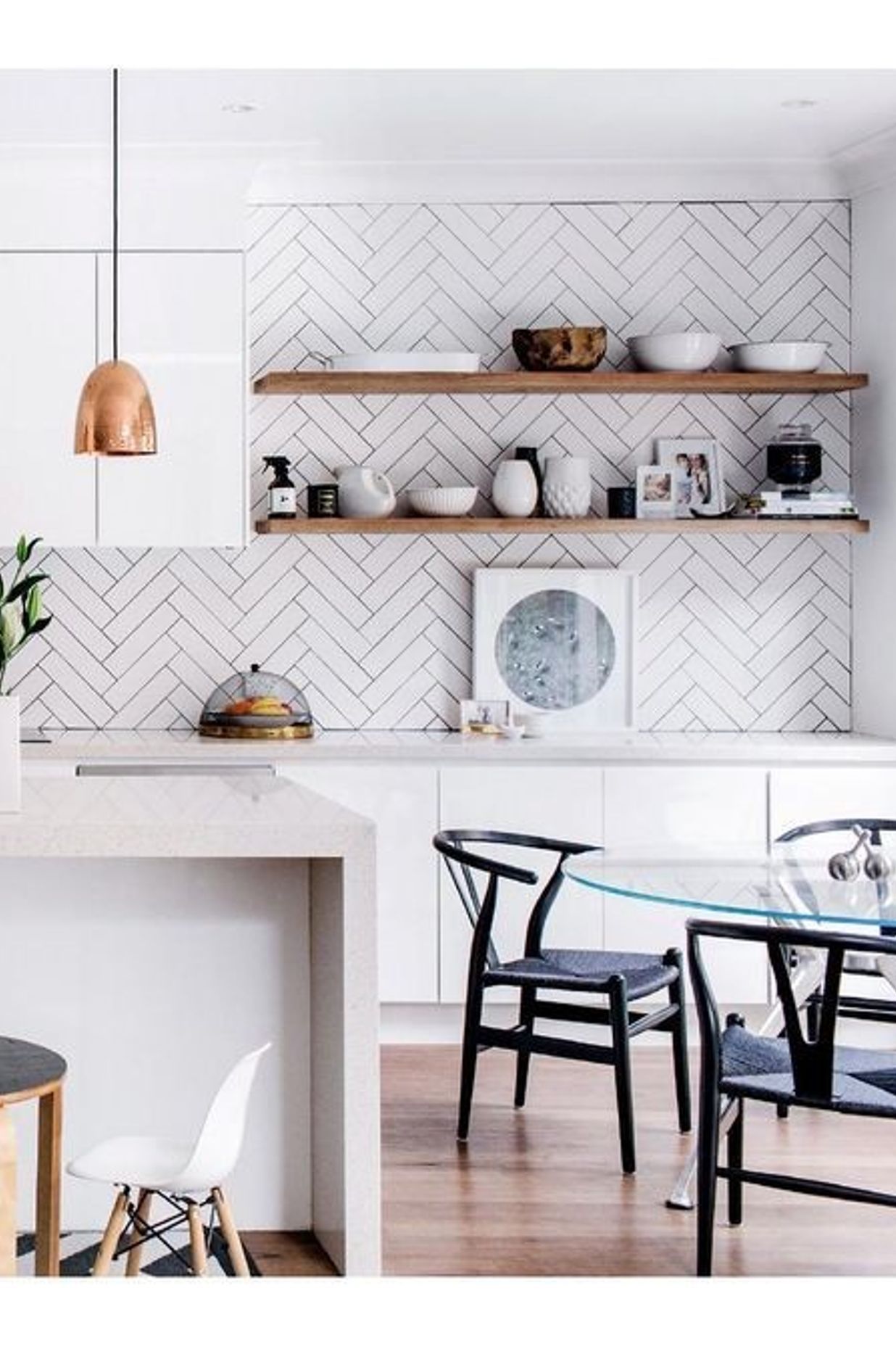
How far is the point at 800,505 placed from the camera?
5.58m

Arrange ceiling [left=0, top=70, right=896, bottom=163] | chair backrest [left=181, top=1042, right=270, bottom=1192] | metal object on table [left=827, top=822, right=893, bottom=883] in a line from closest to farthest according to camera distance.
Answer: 1. chair backrest [left=181, top=1042, right=270, bottom=1192]
2. metal object on table [left=827, top=822, right=893, bottom=883]
3. ceiling [left=0, top=70, right=896, bottom=163]

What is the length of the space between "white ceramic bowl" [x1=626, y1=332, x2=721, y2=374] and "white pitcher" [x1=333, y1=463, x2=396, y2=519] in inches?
36.4

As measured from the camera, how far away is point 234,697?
5574 mm

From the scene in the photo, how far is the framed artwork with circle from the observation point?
18.9ft

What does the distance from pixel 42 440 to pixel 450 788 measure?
166 centimetres

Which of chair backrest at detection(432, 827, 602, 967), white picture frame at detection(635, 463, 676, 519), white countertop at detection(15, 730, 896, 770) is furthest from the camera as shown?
white picture frame at detection(635, 463, 676, 519)

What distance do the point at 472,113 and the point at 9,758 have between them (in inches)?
108

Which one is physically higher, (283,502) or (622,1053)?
(283,502)

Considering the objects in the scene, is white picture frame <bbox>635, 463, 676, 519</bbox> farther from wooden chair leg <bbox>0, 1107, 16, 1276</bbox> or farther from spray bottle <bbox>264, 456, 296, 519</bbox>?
wooden chair leg <bbox>0, 1107, 16, 1276</bbox>

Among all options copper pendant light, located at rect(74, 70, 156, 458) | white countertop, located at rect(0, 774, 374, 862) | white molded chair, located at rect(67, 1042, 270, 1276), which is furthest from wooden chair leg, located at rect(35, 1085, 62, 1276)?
copper pendant light, located at rect(74, 70, 156, 458)

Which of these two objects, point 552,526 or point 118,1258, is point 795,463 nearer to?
point 552,526

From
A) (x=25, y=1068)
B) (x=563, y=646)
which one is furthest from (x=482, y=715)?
(x=25, y=1068)

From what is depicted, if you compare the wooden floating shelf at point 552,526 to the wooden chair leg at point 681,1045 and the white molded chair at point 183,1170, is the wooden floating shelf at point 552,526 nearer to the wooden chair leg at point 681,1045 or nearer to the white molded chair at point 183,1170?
the wooden chair leg at point 681,1045
